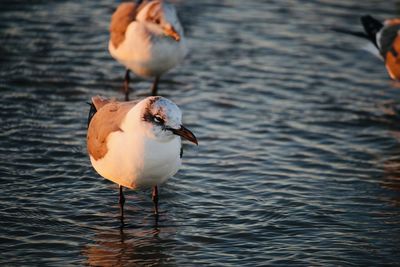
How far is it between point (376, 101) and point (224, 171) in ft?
9.71

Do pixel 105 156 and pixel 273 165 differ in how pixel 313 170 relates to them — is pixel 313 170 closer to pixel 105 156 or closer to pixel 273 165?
pixel 273 165

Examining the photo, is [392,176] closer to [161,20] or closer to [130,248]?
[130,248]

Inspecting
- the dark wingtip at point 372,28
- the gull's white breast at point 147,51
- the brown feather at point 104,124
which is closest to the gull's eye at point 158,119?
the brown feather at point 104,124

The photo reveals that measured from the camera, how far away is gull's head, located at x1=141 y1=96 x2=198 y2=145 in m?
5.95

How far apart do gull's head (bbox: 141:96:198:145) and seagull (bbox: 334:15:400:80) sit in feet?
16.8

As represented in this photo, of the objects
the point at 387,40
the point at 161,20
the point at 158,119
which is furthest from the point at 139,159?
the point at 387,40

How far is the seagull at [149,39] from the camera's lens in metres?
9.35

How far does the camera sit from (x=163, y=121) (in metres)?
5.99

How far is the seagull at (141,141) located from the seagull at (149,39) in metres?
2.91

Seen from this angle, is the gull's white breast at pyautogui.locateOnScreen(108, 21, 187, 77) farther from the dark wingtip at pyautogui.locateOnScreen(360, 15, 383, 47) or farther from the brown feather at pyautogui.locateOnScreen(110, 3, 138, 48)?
the dark wingtip at pyautogui.locateOnScreen(360, 15, 383, 47)

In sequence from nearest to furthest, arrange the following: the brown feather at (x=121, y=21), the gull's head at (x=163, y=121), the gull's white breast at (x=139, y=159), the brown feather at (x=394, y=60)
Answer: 1. the gull's head at (x=163, y=121)
2. the gull's white breast at (x=139, y=159)
3. the brown feather at (x=121, y=21)
4. the brown feather at (x=394, y=60)

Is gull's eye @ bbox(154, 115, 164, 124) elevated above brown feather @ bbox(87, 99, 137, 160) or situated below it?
above

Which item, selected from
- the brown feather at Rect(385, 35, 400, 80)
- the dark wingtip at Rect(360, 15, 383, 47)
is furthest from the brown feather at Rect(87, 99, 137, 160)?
the dark wingtip at Rect(360, 15, 383, 47)

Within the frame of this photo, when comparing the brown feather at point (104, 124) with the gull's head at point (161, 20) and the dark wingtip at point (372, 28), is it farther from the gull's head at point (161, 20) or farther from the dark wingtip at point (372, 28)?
the dark wingtip at point (372, 28)
